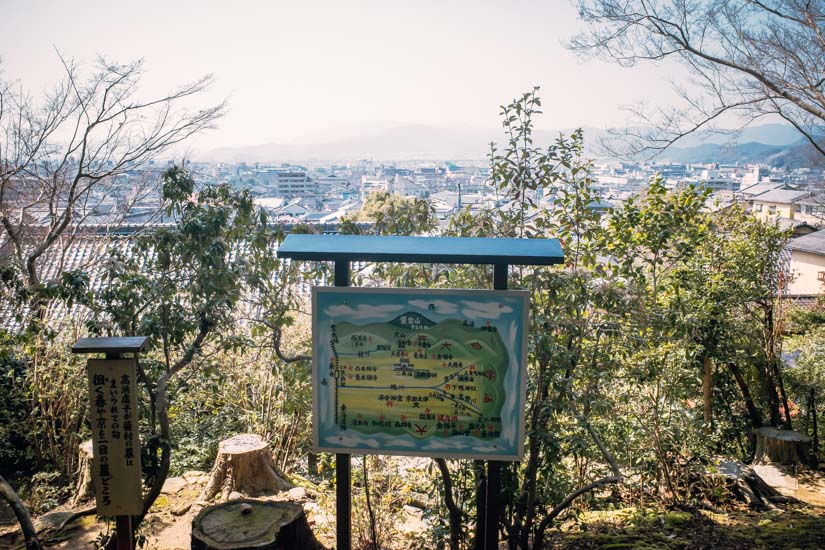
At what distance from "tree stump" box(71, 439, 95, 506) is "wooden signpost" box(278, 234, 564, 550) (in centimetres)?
304

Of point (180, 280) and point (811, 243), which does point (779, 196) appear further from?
point (180, 280)

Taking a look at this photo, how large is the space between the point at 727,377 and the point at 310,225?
4.88m

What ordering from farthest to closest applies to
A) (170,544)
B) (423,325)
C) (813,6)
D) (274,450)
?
1. (813,6)
2. (274,450)
3. (170,544)
4. (423,325)

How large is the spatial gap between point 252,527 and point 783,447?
5.39 metres

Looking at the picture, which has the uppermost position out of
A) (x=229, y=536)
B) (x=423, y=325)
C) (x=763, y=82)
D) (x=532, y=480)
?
(x=763, y=82)

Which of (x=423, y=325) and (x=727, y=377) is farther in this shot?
(x=727, y=377)

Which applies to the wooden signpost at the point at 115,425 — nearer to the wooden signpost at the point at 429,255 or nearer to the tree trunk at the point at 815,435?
the wooden signpost at the point at 429,255

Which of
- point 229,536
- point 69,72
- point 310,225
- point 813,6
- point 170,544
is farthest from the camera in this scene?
Answer: point 69,72

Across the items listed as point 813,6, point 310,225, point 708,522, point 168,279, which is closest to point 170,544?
point 168,279

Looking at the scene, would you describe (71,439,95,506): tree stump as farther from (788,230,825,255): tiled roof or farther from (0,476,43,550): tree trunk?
(788,230,825,255): tiled roof

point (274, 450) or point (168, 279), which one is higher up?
point (168, 279)

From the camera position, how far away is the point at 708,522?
181 inches

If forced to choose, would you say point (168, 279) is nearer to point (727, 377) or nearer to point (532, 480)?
point (532, 480)

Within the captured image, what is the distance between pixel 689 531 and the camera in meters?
4.39
